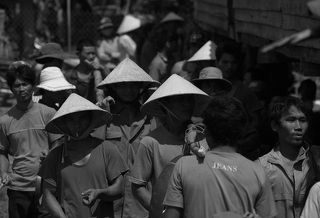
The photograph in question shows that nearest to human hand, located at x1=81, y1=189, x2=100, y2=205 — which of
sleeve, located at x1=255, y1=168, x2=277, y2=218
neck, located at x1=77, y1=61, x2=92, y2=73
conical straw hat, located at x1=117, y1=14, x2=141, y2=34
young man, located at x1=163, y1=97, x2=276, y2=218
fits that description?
young man, located at x1=163, y1=97, x2=276, y2=218

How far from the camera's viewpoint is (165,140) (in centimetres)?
557

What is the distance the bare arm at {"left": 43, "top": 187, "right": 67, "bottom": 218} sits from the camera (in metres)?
5.54

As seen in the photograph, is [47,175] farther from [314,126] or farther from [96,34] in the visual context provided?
[96,34]

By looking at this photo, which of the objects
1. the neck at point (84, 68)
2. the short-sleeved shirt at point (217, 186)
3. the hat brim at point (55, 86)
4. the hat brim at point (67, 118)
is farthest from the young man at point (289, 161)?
the neck at point (84, 68)

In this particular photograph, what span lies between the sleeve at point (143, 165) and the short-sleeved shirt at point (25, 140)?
166 cm

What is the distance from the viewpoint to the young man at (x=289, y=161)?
5.38 m

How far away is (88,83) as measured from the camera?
33.0 feet

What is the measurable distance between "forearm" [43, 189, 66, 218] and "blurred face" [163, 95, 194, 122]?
102cm

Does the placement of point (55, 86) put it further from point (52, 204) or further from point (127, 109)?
point (52, 204)

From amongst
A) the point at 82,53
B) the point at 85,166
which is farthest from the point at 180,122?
the point at 82,53

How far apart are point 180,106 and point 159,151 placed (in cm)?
39

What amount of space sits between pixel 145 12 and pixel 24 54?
22.2 feet

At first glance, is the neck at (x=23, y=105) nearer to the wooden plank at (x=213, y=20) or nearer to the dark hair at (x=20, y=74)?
the dark hair at (x=20, y=74)

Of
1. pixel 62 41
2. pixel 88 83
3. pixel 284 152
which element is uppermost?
pixel 284 152
